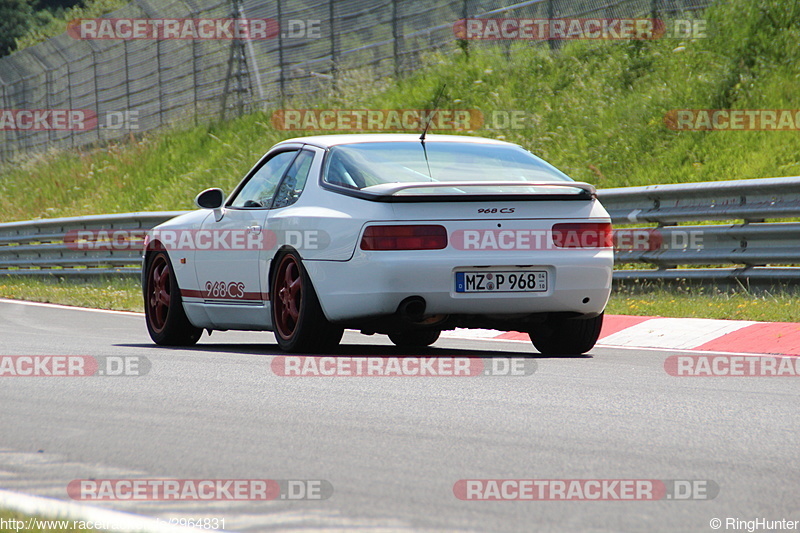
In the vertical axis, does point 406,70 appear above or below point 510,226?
above

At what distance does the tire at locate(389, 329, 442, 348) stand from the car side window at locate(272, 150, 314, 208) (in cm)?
147

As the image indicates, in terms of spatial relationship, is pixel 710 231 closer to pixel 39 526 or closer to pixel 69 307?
pixel 69 307

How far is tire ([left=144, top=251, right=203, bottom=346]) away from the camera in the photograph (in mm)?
9742

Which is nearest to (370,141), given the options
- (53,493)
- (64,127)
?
(53,493)

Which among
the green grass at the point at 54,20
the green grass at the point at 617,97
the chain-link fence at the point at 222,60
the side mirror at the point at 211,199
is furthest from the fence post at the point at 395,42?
the green grass at the point at 54,20

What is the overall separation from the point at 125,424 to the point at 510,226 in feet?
9.74

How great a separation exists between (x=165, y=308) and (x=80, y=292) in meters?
8.31

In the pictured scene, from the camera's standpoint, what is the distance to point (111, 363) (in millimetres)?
8172

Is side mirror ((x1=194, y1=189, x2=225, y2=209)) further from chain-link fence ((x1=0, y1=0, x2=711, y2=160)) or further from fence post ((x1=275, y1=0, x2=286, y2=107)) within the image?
fence post ((x1=275, y1=0, x2=286, y2=107))

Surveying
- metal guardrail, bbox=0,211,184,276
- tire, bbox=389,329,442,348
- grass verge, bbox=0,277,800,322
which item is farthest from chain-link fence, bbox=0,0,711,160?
tire, bbox=389,329,442,348

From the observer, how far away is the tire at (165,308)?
974 cm

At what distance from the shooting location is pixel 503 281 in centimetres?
789

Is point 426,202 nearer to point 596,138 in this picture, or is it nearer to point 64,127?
point 596,138

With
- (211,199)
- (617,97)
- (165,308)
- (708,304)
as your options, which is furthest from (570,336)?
(617,97)
